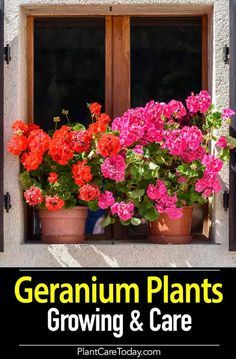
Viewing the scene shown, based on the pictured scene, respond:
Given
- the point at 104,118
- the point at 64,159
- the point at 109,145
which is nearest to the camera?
the point at 109,145

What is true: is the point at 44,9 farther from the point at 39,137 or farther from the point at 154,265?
the point at 154,265

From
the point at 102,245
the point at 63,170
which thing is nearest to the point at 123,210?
the point at 102,245

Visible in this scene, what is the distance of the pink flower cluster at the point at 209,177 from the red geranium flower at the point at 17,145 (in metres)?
1.08

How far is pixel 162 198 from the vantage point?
572 centimetres

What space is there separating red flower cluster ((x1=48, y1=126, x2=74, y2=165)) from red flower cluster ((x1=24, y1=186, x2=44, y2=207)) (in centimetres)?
22

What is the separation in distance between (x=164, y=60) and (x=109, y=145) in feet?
3.01

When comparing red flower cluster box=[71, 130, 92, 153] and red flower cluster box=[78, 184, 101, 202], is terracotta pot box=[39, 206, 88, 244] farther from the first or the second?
red flower cluster box=[71, 130, 92, 153]

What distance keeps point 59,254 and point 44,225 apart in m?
0.20

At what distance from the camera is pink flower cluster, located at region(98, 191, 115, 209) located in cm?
573

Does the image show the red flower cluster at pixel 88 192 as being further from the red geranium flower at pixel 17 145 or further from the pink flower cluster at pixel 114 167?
the red geranium flower at pixel 17 145

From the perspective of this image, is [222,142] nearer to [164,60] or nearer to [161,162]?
[161,162]

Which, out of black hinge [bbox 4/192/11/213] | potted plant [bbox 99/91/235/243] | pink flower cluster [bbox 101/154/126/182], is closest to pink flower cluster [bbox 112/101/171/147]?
potted plant [bbox 99/91/235/243]

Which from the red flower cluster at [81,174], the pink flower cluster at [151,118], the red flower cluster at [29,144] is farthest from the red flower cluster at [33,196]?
the pink flower cluster at [151,118]

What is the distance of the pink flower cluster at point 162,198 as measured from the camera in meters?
5.69
